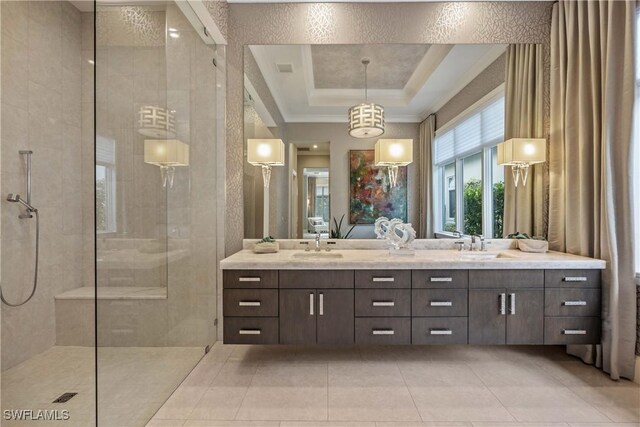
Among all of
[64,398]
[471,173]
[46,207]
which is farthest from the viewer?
[471,173]

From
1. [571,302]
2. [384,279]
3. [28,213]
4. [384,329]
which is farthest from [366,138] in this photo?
[28,213]

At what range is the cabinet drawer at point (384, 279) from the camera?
2217 mm

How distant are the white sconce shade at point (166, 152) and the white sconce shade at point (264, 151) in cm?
59

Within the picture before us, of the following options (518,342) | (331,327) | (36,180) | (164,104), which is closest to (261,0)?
(164,104)

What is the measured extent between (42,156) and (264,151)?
68.8 inches

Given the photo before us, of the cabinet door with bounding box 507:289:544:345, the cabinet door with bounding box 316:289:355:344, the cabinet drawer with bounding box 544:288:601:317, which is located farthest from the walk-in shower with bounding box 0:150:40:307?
the cabinet drawer with bounding box 544:288:601:317

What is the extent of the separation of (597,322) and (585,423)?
2.56ft

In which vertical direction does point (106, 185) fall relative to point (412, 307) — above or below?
above

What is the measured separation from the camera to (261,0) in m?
2.76

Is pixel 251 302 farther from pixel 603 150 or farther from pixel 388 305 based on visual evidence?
pixel 603 150

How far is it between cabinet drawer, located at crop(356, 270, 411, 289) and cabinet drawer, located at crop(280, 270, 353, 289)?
0.36ft

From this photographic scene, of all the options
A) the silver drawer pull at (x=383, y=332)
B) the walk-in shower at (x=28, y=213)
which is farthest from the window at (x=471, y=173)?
Result: the walk-in shower at (x=28, y=213)

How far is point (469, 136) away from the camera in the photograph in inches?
112

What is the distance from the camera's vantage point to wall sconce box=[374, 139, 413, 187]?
2.81 m
